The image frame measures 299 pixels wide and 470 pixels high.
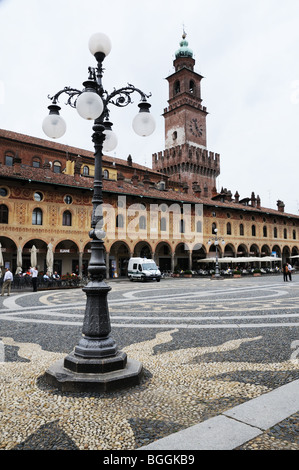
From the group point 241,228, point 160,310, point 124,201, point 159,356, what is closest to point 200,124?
point 241,228

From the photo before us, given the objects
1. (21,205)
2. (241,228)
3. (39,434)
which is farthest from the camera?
(241,228)

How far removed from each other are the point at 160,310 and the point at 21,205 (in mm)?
19218

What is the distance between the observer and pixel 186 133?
5603 centimetres

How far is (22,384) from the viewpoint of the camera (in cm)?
373

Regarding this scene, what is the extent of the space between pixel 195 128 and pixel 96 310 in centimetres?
5811

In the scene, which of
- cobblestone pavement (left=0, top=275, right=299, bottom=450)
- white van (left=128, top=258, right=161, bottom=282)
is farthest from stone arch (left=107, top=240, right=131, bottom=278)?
cobblestone pavement (left=0, top=275, right=299, bottom=450)

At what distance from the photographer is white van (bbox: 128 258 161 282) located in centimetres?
2552

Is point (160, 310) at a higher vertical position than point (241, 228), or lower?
lower

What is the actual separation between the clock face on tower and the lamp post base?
2254 inches

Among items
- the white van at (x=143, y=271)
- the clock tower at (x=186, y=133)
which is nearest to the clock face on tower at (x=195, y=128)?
the clock tower at (x=186, y=133)

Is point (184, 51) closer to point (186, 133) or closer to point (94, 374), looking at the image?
point (186, 133)

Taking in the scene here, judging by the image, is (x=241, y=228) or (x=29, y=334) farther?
(x=241, y=228)

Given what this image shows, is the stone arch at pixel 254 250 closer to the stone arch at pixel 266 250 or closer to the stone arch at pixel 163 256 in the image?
the stone arch at pixel 266 250
